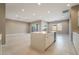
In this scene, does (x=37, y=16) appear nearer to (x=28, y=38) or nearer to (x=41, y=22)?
(x=41, y=22)

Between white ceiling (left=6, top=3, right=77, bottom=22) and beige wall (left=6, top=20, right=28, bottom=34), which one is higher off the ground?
white ceiling (left=6, top=3, right=77, bottom=22)

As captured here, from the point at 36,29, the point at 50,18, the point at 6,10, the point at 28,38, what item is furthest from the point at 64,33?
the point at 6,10

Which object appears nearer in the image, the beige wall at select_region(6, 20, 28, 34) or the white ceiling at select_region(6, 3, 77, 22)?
the white ceiling at select_region(6, 3, 77, 22)

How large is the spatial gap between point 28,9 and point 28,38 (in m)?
0.77

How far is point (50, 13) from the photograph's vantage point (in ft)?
7.92

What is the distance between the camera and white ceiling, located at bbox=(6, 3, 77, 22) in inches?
84.0

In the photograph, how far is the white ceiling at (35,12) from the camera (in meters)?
2.13

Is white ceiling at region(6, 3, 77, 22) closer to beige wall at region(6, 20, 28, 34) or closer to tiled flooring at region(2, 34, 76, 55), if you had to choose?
beige wall at region(6, 20, 28, 34)

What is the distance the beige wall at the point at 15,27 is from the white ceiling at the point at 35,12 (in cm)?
10

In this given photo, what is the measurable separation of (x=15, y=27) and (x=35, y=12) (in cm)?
57

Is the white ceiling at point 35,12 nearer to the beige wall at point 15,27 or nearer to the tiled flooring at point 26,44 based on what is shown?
the beige wall at point 15,27

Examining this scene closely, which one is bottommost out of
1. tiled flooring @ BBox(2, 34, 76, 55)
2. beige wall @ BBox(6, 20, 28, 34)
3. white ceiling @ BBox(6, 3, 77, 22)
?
tiled flooring @ BBox(2, 34, 76, 55)

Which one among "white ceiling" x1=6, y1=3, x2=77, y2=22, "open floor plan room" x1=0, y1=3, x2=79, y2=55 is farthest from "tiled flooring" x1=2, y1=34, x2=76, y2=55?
"white ceiling" x1=6, y1=3, x2=77, y2=22

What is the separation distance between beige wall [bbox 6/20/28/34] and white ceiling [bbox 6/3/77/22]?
10 centimetres
